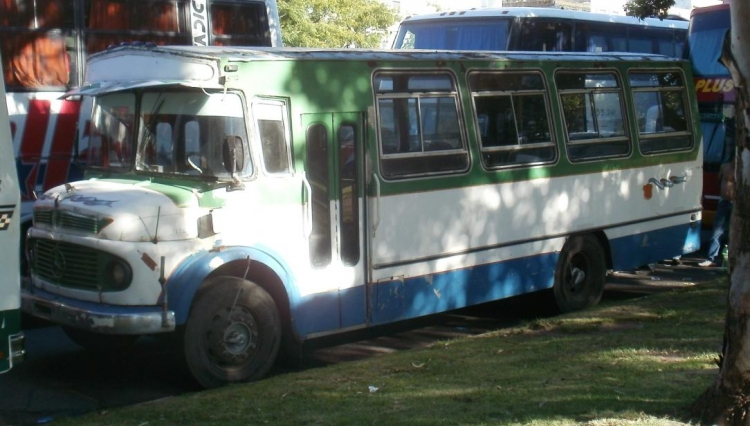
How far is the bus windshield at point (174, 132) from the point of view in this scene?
7777 mm

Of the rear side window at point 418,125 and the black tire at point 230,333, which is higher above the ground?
the rear side window at point 418,125

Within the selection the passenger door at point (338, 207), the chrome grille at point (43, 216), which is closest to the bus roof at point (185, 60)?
the passenger door at point (338, 207)

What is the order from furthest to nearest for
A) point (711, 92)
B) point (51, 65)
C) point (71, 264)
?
1. point (711, 92)
2. point (51, 65)
3. point (71, 264)

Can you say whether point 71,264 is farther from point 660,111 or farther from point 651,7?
point 660,111

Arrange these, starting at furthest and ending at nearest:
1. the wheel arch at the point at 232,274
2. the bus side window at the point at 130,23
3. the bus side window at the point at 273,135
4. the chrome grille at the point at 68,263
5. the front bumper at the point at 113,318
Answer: the bus side window at the point at 130,23, the bus side window at the point at 273,135, the chrome grille at the point at 68,263, the wheel arch at the point at 232,274, the front bumper at the point at 113,318

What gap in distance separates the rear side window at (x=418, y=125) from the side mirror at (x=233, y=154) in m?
1.45

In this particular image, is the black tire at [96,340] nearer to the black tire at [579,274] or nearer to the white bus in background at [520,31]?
the black tire at [579,274]

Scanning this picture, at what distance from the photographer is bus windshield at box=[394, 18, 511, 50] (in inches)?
626

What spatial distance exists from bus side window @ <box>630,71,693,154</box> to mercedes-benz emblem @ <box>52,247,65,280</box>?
266 inches

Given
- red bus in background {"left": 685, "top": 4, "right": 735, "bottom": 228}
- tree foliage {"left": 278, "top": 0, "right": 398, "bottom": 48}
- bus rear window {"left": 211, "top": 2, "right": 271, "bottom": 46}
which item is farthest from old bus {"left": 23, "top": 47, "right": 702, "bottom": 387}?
tree foliage {"left": 278, "top": 0, "right": 398, "bottom": 48}

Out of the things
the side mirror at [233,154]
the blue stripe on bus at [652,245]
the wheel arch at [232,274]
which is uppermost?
the side mirror at [233,154]

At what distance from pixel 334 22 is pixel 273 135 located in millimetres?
21288

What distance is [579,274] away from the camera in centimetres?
1088

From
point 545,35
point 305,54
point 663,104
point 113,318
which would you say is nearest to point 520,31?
point 545,35
